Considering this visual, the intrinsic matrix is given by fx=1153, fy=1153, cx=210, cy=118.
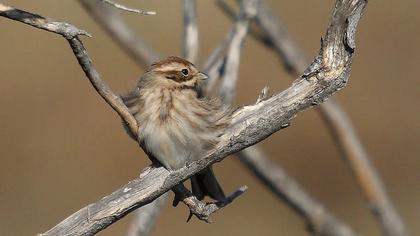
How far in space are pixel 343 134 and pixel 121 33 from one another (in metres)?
1.38

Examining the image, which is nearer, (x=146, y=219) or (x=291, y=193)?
(x=146, y=219)

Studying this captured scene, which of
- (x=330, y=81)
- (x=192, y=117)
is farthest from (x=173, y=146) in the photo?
(x=330, y=81)

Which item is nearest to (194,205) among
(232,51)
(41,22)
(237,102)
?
(41,22)

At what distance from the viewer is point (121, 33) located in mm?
6172

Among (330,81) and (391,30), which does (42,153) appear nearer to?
(391,30)

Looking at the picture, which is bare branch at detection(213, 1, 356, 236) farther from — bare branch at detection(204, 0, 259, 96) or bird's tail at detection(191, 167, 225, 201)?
bird's tail at detection(191, 167, 225, 201)

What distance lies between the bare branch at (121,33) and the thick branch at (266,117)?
2134 mm

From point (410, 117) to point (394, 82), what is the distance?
1.71ft

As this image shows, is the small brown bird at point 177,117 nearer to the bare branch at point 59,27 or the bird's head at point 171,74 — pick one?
the bird's head at point 171,74

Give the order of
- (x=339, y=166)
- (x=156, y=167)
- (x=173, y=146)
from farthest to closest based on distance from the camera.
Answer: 1. (x=339, y=166)
2. (x=173, y=146)
3. (x=156, y=167)

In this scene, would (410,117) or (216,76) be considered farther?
(410,117)

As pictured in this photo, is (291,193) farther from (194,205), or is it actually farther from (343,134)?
(194,205)

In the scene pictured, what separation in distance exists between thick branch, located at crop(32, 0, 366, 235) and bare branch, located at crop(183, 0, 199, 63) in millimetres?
1755

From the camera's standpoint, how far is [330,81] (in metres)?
3.93
